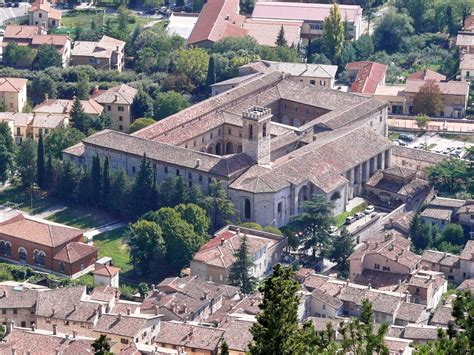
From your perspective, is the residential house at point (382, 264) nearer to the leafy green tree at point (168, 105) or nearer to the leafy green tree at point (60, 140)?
the leafy green tree at point (60, 140)

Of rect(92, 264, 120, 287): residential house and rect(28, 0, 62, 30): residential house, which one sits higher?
rect(28, 0, 62, 30): residential house

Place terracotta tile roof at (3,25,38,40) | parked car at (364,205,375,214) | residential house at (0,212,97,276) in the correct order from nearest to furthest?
1. residential house at (0,212,97,276)
2. parked car at (364,205,375,214)
3. terracotta tile roof at (3,25,38,40)

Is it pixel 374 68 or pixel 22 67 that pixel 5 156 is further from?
pixel 374 68

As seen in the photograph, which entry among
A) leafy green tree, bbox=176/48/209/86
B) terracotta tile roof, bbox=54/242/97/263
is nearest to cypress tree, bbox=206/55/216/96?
leafy green tree, bbox=176/48/209/86

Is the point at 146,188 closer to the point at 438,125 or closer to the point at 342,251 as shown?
the point at 342,251

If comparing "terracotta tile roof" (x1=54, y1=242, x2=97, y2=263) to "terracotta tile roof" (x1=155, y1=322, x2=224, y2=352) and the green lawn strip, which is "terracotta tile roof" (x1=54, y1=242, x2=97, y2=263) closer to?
"terracotta tile roof" (x1=155, y1=322, x2=224, y2=352)

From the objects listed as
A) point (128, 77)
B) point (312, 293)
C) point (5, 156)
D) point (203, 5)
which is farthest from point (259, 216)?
point (203, 5)

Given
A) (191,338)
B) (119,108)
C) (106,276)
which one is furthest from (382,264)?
(119,108)
